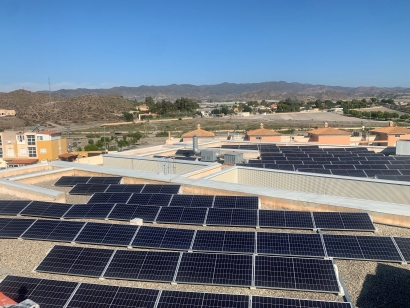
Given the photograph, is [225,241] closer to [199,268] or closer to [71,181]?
[199,268]

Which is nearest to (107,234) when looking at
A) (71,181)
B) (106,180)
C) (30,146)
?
(106,180)

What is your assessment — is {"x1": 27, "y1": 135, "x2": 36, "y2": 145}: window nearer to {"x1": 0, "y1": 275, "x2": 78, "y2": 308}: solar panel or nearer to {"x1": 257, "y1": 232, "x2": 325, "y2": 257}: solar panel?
{"x1": 0, "y1": 275, "x2": 78, "y2": 308}: solar panel

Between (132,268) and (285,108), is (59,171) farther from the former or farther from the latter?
(285,108)

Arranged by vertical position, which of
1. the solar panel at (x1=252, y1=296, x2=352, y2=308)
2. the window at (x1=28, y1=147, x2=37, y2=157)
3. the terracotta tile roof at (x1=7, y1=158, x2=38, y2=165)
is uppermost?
the solar panel at (x1=252, y1=296, x2=352, y2=308)

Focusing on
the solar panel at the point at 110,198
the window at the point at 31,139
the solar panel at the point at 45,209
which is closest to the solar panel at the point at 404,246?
the solar panel at the point at 110,198

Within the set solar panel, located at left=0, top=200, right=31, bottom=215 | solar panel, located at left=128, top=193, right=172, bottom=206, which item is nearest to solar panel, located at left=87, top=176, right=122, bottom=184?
solar panel, located at left=128, top=193, right=172, bottom=206

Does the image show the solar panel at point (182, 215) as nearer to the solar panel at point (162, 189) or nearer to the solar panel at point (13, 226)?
the solar panel at point (162, 189)

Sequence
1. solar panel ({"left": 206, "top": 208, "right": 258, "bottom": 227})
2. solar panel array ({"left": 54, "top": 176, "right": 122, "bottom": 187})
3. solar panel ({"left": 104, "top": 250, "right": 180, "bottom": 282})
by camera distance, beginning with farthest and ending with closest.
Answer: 1. solar panel array ({"left": 54, "top": 176, "right": 122, "bottom": 187})
2. solar panel ({"left": 206, "top": 208, "right": 258, "bottom": 227})
3. solar panel ({"left": 104, "top": 250, "right": 180, "bottom": 282})
